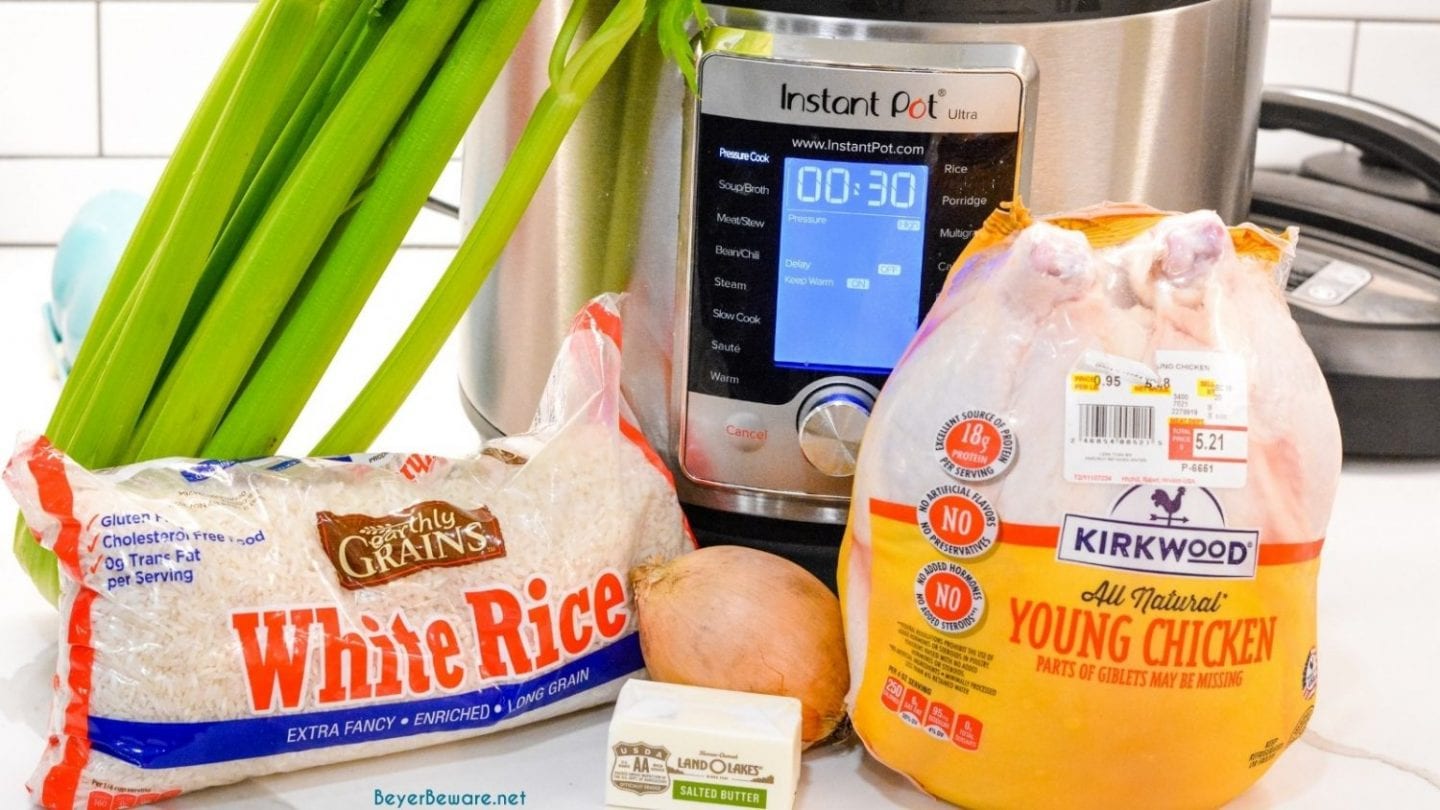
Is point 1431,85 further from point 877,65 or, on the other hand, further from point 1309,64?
point 877,65

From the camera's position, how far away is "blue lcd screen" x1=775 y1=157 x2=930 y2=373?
660 mm

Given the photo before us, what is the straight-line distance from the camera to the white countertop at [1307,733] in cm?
Result: 62

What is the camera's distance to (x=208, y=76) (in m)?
1.27

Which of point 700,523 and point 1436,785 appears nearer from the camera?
point 1436,785

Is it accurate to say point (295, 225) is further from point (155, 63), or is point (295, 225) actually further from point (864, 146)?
point (155, 63)

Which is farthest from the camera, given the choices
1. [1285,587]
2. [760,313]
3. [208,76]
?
[208,76]

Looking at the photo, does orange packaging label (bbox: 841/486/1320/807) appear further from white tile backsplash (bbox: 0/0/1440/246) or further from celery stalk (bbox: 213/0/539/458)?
white tile backsplash (bbox: 0/0/1440/246)

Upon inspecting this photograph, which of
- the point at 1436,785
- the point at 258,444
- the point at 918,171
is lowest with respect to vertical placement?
the point at 1436,785

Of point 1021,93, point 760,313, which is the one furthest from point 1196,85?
point 760,313

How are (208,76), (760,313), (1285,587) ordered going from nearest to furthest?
(1285,587) → (760,313) → (208,76)

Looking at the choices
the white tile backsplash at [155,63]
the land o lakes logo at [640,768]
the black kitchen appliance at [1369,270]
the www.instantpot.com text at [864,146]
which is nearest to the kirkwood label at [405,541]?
the land o lakes logo at [640,768]

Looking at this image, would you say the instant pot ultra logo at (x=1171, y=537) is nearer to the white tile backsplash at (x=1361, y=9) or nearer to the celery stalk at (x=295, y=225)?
the celery stalk at (x=295, y=225)

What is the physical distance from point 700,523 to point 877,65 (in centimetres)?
23

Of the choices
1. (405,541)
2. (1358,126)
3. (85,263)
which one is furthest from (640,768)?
(1358,126)
